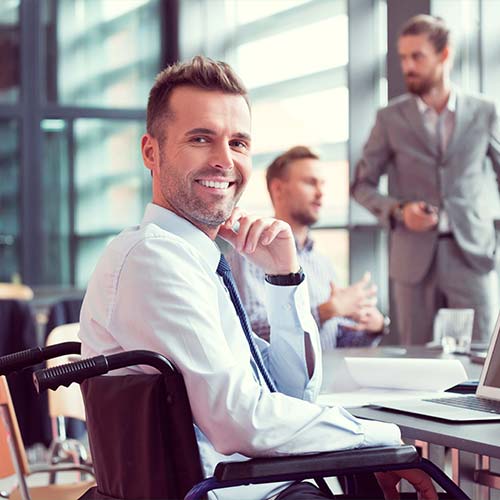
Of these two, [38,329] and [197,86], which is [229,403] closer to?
[197,86]

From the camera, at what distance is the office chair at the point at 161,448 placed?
5.03 feet

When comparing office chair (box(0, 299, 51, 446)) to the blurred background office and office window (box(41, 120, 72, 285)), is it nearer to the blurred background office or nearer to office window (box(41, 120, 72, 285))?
the blurred background office

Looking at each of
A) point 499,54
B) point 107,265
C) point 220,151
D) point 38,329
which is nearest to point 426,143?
point 499,54

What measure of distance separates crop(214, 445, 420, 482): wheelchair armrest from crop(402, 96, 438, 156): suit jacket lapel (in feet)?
10.5

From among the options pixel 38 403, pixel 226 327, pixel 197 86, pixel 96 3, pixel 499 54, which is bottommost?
pixel 38 403

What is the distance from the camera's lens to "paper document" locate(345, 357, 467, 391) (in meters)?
2.18

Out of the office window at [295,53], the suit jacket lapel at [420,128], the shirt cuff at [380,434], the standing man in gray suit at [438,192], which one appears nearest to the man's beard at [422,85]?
the standing man in gray suit at [438,192]

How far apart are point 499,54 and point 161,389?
14.6 feet

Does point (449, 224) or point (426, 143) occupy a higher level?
point (426, 143)

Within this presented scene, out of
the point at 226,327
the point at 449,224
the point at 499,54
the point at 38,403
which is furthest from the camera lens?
the point at 499,54

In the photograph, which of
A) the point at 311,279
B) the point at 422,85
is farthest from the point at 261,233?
the point at 422,85

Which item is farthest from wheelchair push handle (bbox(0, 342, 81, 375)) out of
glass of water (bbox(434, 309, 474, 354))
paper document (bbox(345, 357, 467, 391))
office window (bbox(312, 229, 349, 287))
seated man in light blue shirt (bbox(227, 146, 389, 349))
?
office window (bbox(312, 229, 349, 287))

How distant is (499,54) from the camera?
558 centimetres

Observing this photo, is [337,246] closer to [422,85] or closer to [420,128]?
[420,128]
